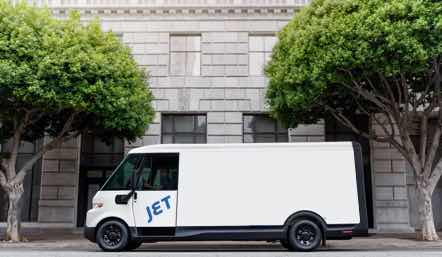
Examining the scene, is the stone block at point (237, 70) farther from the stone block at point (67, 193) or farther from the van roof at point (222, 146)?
the stone block at point (67, 193)

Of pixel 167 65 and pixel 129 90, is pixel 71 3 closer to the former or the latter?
pixel 167 65

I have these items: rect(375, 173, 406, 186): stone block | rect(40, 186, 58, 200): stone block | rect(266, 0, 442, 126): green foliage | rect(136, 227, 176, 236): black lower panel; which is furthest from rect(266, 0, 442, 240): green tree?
rect(40, 186, 58, 200): stone block

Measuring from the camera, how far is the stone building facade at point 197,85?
719 inches

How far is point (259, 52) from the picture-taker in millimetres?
19109

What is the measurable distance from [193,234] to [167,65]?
948 centimetres

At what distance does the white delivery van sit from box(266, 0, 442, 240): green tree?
2806 mm

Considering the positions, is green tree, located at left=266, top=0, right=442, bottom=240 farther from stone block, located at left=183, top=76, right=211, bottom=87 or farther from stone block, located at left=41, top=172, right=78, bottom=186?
stone block, located at left=41, top=172, right=78, bottom=186

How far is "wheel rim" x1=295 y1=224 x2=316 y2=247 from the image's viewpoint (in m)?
11.3

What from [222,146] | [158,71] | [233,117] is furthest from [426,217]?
[158,71]

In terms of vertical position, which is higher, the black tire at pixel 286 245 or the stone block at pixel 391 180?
the stone block at pixel 391 180

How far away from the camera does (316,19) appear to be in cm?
1381

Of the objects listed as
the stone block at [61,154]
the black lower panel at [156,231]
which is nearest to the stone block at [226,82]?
the stone block at [61,154]

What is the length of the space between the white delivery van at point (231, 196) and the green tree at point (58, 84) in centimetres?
336

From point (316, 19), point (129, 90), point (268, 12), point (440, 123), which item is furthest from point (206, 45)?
point (440, 123)
